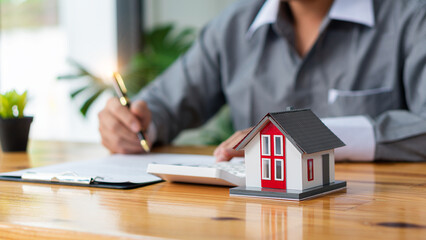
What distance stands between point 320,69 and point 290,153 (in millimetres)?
876

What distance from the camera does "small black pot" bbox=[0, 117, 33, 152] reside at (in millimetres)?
1472

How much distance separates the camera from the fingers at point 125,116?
130 cm

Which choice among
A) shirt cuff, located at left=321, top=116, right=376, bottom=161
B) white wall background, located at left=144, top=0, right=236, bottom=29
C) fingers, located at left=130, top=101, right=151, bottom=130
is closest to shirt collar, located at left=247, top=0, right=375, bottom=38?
shirt cuff, located at left=321, top=116, right=376, bottom=161

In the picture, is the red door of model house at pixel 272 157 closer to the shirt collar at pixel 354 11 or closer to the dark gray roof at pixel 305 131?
the dark gray roof at pixel 305 131

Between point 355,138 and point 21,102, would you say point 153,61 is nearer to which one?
point 21,102

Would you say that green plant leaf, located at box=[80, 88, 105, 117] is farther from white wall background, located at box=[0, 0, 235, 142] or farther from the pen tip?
the pen tip

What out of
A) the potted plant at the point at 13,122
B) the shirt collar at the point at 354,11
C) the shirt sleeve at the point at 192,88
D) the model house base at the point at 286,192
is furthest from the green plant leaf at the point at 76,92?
the model house base at the point at 286,192

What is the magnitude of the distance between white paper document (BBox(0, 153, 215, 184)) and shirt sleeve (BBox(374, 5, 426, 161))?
1.29 ft

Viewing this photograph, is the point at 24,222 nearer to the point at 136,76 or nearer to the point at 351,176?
the point at 351,176

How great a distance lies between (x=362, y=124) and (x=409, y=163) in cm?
13

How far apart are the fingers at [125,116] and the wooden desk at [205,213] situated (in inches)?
17.1

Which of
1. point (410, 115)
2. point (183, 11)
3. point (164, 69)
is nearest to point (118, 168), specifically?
point (410, 115)

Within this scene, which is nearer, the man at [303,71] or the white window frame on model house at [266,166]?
the white window frame on model house at [266,166]

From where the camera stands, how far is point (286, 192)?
70 centimetres
